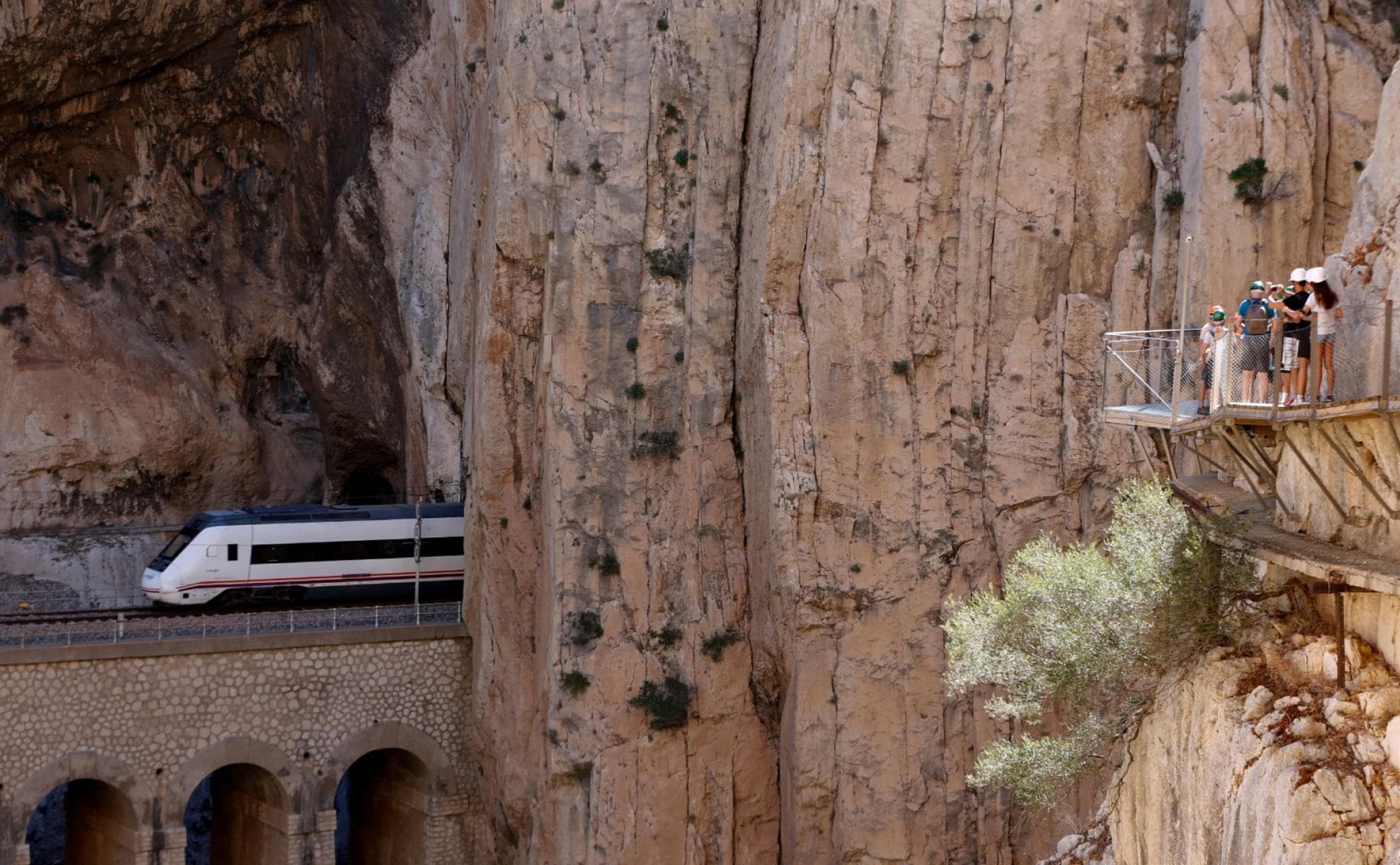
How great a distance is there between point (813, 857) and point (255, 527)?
12.2 m

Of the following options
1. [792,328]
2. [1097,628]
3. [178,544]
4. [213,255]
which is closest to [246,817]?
[178,544]

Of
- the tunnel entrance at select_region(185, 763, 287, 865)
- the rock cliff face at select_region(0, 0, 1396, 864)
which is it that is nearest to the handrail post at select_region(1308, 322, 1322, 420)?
the rock cliff face at select_region(0, 0, 1396, 864)

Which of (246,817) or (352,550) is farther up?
(352,550)

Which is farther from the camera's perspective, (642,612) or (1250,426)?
(642,612)

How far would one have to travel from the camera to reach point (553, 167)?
83.3 feet

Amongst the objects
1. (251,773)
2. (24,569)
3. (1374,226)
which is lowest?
(251,773)

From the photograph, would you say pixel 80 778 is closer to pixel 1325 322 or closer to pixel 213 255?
pixel 213 255

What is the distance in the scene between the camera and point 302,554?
27.9 metres

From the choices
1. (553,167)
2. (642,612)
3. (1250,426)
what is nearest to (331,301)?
(553,167)

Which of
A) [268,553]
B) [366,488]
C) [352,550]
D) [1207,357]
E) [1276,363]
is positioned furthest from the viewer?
[366,488]

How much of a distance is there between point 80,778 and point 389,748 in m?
5.23

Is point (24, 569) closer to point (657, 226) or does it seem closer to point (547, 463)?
point (547, 463)

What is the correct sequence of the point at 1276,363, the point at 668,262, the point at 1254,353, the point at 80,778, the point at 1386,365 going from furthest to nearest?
the point at 668,262, the point at 80,778, the point at 1254,353, the point at 1276,363, the point at 1386,365

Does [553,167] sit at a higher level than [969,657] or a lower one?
higher
